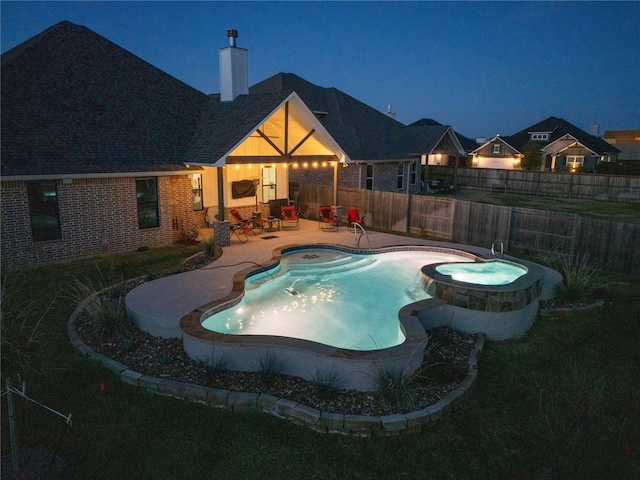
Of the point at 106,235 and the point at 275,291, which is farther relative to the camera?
the point at 106,235

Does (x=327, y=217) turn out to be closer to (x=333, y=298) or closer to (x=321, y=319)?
(x=333, y=298)

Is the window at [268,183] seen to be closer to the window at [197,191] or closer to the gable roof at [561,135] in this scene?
the window at [197,191]

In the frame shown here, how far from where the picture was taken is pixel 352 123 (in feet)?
89.2

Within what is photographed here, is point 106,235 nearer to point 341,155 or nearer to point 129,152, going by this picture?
point 129,152

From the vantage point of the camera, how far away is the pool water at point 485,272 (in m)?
12.4

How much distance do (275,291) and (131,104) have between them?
32.8 ft

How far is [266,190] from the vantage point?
65.2 feet

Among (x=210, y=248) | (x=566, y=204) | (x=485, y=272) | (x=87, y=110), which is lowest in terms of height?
(x=485, y=272)

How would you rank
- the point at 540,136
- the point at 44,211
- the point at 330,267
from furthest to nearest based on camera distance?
the point at 540,136 → the point at 330,267 → the point at 44,211

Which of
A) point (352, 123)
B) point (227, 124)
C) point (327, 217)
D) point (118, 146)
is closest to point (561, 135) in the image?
point (352, 123)

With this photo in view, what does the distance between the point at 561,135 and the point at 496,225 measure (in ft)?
131

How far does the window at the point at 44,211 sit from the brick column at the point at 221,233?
4.58 metres

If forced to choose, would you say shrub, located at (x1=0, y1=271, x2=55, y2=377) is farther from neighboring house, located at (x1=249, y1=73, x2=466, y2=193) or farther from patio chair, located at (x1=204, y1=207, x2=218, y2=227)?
neighboring house, located at (x1=249, y1=73, x2=466, y2=193)

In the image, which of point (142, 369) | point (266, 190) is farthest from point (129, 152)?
point (142, 369)
